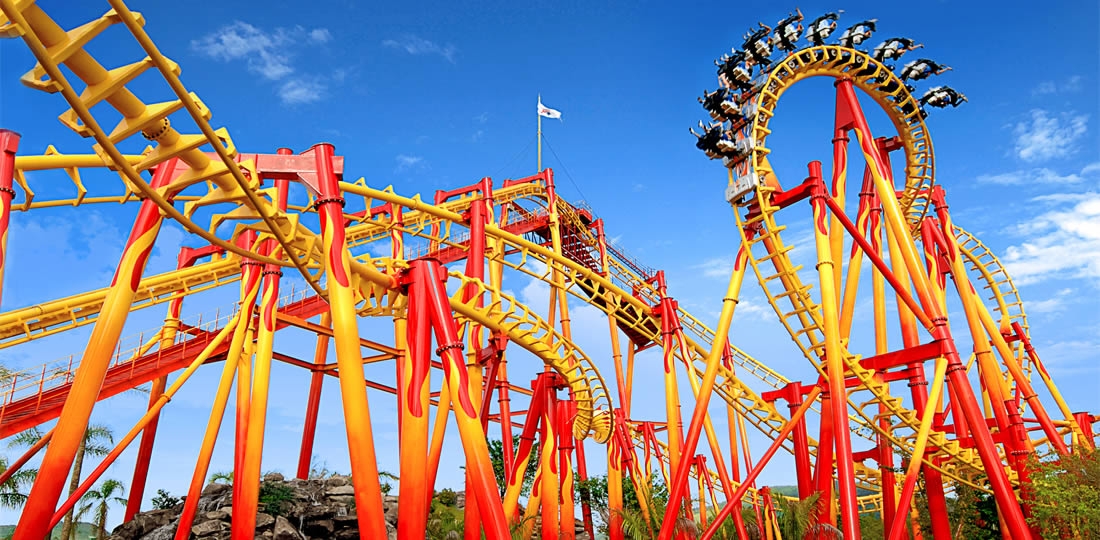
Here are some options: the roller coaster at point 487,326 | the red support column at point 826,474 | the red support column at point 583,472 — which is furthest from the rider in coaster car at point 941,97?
the red support column at point 583,472

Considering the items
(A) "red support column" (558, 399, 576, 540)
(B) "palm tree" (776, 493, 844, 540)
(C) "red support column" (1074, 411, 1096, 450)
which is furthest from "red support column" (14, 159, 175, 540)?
→ (C) "red support column" (1074, 411, 1096, 450)

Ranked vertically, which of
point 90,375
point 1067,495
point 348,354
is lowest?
point 1067,495

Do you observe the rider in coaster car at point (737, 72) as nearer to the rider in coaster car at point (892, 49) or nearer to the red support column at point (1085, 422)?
the rider in coaster car at point (892, 49)

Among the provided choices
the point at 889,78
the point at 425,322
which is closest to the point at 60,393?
the point at 425,322

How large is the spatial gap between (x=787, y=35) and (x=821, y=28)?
29.2 inches

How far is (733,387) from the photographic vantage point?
15805mm

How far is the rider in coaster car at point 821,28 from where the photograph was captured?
1374 centimetres

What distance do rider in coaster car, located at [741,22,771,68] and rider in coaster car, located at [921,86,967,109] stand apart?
3563mm

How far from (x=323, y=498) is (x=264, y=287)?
641 centimetres

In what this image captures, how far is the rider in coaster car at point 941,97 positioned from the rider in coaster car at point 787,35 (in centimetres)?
307

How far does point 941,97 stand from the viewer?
1480 cm

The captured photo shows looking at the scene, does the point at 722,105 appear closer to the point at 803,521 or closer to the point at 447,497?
the point at 803,521

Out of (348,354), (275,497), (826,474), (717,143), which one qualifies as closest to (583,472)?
(275,497)

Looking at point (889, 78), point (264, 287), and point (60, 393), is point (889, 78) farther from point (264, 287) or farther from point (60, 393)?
point (60, 393)
